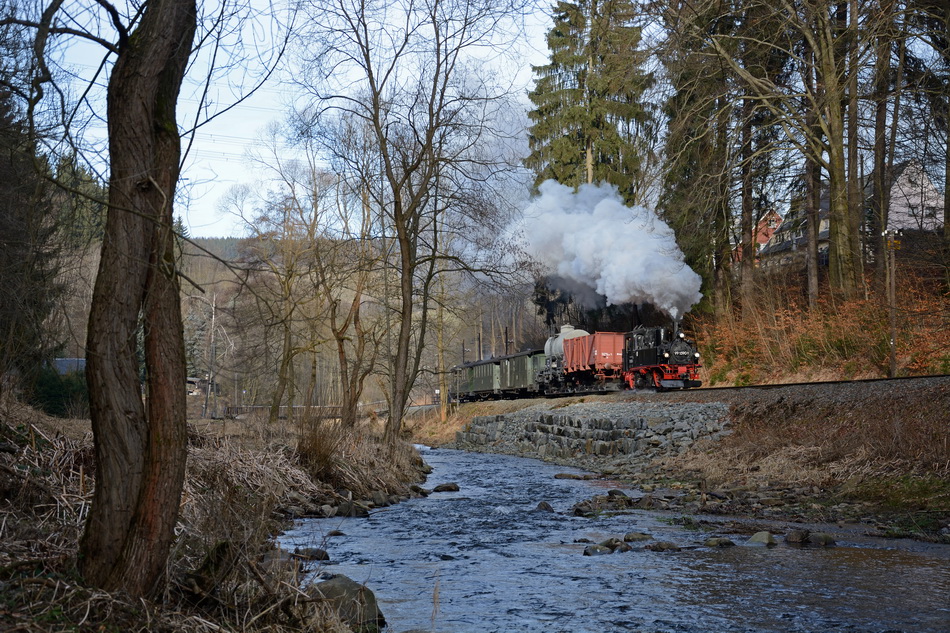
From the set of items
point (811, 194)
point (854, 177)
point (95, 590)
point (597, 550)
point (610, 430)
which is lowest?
point (597, 550)

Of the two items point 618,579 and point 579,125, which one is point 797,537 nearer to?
point 618,579

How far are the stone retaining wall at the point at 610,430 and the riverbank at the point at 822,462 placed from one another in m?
0.29

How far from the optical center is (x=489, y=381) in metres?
44.4

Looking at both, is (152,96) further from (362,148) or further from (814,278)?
(814,278)

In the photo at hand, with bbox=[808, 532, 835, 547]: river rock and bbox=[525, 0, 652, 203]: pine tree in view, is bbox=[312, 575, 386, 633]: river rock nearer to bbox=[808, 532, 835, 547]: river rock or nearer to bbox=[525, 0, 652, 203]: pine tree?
Answer: bbox=[808, 532, 835, 547]: river rock

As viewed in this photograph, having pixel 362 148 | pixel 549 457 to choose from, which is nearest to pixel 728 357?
pixel 549 457

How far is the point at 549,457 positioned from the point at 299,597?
59.3ft

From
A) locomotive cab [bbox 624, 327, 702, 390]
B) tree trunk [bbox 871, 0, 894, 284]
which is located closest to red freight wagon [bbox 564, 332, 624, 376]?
locomotive cab [bbox 624, 327, 702, 390]

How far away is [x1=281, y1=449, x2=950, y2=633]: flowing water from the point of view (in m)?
5.41

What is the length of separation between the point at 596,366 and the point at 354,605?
25691 millimetres

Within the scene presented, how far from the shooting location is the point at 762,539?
8164mm

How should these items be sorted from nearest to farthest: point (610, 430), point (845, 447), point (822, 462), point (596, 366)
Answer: point (845, 447), point (822, 462), point (610, 430), point (596, 366)

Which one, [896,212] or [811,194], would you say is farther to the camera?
[811,194]

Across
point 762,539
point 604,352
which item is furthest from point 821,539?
point 604,352
